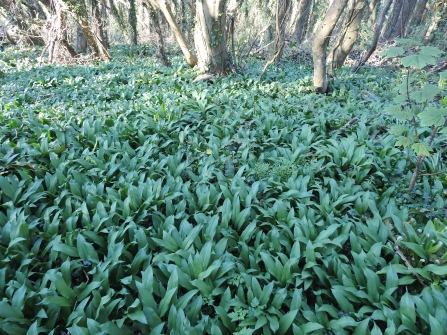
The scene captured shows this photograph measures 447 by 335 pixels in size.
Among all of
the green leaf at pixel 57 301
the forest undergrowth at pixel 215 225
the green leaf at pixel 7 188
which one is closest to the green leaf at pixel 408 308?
the forest undergrowth at pixel 215 225

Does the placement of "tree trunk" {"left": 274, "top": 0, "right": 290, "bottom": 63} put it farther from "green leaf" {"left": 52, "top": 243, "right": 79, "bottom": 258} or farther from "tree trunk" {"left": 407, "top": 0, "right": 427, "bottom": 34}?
"tree trunk" {"left": 407, "top": 0, "right": 427, "bottom": 34}

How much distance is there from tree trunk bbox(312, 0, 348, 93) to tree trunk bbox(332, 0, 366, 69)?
5.86ft

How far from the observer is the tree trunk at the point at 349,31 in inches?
298

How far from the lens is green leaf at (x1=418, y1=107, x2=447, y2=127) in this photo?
2.29m

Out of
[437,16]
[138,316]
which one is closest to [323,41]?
[138,316]

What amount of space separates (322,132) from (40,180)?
3.90 m

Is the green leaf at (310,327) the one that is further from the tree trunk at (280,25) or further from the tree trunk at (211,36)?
the tree trunk at (280,25)

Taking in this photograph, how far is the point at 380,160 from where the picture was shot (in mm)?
3625

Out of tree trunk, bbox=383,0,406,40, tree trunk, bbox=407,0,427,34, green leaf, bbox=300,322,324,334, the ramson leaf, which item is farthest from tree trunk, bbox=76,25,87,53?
tree trunk, bbox=407,0,427,34

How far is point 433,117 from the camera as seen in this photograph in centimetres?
232

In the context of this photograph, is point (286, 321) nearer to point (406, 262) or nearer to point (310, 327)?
point (310, 327)

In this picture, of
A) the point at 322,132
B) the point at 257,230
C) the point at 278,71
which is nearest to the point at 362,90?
the point at 278,71

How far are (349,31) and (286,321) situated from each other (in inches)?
376

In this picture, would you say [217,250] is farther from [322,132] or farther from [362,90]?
[362,90]
